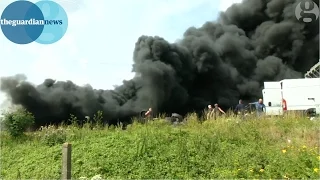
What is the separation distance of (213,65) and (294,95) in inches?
593

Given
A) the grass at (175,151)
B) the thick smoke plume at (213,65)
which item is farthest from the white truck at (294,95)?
the grass at (175,151)

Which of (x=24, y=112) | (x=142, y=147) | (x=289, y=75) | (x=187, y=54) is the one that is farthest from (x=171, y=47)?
(x=142, y=147)

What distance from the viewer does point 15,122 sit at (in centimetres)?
875

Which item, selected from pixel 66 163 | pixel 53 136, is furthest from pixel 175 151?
pixel 53 136

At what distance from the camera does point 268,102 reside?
22141 millimetres

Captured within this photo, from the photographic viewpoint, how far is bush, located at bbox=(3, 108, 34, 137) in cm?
873

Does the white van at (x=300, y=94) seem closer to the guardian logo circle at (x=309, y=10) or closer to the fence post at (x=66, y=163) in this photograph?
the guardian logo circle at (x=309, y=10)

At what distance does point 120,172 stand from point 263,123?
161 inches

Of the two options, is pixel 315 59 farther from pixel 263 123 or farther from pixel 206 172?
pixel 206 172

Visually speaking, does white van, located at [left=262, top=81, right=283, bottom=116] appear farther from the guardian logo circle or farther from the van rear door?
the guardian logo circle

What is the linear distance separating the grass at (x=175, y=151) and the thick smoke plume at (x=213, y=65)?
18.1 meters

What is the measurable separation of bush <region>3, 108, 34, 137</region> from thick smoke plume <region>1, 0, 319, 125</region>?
17.2 meters

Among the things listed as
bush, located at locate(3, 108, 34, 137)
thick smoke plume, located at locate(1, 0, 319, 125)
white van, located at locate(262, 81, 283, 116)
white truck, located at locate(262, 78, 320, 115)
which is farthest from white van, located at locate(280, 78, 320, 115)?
bush, located at locate(3, 108, 34, 137)

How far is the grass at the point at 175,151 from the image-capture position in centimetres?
578
